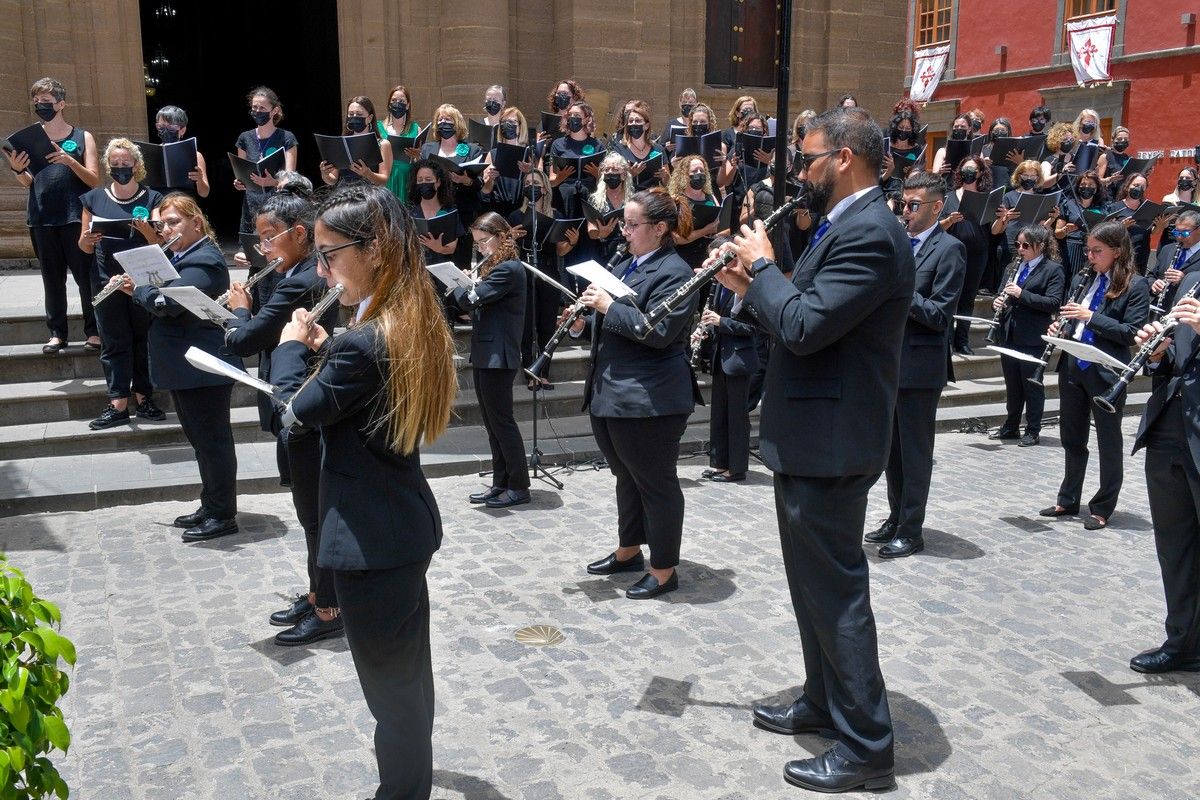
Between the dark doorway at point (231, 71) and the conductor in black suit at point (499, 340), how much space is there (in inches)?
416

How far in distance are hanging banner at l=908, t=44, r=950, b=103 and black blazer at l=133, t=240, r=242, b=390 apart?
30974 millimetres

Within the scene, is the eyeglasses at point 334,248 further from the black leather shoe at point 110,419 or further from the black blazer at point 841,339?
the black leather shoe at point 110,419

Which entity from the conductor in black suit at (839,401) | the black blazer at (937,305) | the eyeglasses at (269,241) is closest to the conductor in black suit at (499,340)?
the eyeglasses at (269,241)

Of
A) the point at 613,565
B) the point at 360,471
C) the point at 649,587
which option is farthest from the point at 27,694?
the point at 613,565

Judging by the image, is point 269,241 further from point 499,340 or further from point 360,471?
point 360,471

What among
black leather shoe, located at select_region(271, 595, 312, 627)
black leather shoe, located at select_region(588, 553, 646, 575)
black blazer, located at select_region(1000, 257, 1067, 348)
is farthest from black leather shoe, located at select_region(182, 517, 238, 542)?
black blazer, located at select_region(1000, 257, 1067, 348)

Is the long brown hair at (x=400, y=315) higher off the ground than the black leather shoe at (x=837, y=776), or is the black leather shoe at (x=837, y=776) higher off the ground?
the long brown hair at (x=400, y=315)

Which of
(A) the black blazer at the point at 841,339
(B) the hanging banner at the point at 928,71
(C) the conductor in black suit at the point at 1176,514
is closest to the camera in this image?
(A) the black blazer at the point at 841,339

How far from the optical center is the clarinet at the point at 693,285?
151 inches

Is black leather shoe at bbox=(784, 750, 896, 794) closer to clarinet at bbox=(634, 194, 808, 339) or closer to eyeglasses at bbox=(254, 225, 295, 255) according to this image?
clarinet at bbox=(634, 194, 808, 339)

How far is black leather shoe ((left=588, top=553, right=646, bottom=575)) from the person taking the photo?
6.03m

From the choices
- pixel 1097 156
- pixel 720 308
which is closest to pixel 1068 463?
pixel 720 308

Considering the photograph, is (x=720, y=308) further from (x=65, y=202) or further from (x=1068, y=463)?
(x=65, y=202)

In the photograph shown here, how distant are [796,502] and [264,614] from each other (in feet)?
10.2
